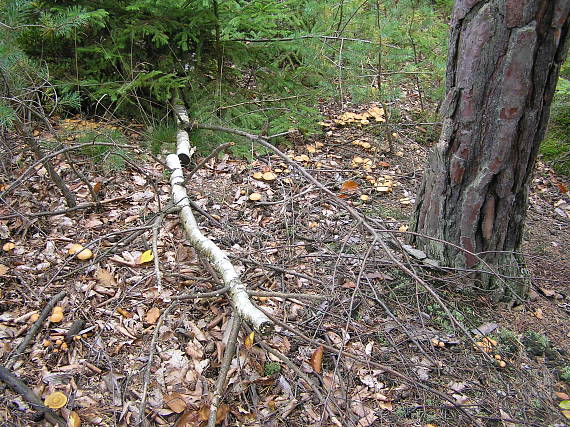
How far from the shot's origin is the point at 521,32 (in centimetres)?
215

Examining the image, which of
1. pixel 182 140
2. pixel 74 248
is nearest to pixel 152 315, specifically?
pixel 74 248

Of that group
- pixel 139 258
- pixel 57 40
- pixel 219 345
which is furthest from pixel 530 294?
pixel 57 40

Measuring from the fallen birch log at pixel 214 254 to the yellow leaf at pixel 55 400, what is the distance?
3.26 feet

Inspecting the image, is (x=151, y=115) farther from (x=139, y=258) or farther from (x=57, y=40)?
(x=139, y=258)

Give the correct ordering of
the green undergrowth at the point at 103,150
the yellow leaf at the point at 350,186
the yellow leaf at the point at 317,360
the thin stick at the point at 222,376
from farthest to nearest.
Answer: the yellow leaf at the point at 350,186 → the green undergrowth at the point at 103,150 → the yellow leaf at the point at 317,360 → the thin stick at the point at 222,376

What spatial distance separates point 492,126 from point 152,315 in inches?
94.8

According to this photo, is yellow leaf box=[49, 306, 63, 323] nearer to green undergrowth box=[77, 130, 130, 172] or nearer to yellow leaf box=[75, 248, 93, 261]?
yellow leaf box=[75, 248, 93, 261]

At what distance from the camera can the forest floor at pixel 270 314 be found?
216 cm

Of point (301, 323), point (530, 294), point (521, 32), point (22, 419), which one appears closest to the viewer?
point (22, 419)

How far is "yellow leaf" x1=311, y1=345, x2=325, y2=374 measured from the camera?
2.33 m

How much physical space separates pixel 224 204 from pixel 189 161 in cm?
58

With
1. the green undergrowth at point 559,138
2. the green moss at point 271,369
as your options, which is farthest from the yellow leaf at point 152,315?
the green undergrowth at point 559,138

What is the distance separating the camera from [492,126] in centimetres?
238

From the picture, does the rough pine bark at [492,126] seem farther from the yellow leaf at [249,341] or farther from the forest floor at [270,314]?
the yellow leaf at [249,341]
